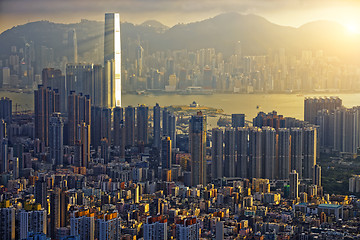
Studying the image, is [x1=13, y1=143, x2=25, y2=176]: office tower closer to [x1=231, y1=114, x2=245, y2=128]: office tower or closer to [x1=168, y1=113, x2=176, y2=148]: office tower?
[x1=168, y1=113, x2=176, y2=148]: office tower

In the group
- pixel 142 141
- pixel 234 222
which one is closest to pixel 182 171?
pixel 142 141

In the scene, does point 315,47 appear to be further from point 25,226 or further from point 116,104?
point 25,226

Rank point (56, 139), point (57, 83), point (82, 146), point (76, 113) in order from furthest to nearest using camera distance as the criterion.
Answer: point (57, 83) → point (76, 113) → point (56, 139) → point (82, 146)

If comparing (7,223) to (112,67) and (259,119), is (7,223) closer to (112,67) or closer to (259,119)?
(259,119)

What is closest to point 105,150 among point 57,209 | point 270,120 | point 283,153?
point 270,120

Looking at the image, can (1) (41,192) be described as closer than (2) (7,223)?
No
